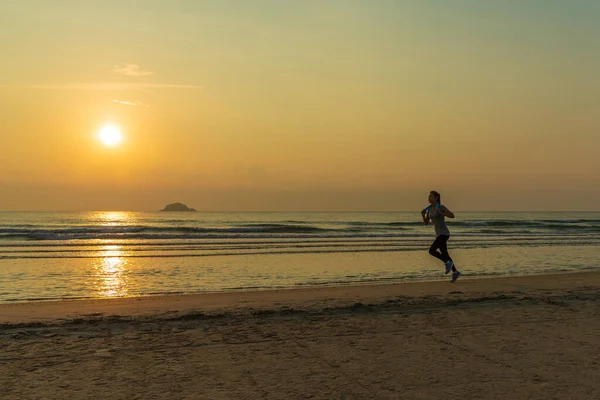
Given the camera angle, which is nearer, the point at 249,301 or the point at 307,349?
the point at 307,349

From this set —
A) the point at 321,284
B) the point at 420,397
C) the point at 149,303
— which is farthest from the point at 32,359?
the point at 321,284

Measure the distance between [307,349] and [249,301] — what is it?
4.29 m

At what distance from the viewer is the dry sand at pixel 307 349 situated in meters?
4.79

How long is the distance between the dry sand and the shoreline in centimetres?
7

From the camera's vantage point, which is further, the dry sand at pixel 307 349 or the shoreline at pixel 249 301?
the shoreline at pixel 249 301

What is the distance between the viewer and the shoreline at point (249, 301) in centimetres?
877

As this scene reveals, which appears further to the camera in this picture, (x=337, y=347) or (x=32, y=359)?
(x=337, y=347)

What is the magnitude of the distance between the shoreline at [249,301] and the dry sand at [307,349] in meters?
0.07

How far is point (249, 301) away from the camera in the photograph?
10.3 m

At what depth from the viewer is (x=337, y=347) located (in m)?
6.27

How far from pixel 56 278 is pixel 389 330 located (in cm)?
1098

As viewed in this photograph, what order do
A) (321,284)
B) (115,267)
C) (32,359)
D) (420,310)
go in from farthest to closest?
(115,267) → (321,284) → (420,310) → (32,359)

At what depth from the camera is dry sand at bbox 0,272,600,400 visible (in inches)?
189

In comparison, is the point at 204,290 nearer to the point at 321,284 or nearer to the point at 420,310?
the point at 321,284
